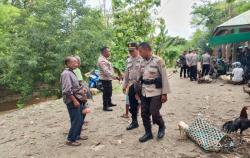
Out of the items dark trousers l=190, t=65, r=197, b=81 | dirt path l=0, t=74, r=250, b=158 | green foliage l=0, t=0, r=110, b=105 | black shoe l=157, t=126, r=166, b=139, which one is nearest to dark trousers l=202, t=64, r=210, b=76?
dark trousers l=190, t=65, r=197, b=81

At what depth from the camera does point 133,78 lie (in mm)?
7840

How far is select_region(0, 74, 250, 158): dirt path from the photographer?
6.73m

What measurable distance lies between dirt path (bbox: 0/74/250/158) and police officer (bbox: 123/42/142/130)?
432mm

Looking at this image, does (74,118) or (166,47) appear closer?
(74,118)

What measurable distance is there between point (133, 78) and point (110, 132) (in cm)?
133

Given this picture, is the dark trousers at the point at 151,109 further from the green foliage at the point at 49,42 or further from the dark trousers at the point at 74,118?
the green foliage at the point at 49,42

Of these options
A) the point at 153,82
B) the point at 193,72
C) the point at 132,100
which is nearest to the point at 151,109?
the point at 153,82

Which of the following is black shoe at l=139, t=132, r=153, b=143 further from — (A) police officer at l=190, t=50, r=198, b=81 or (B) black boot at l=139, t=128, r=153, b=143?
(A) police officer at l=190, t=50, r=198, b=81

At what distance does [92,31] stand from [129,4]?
8.86 meters

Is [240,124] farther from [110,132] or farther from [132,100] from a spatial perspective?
[110,132]

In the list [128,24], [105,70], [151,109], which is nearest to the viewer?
[151,109]

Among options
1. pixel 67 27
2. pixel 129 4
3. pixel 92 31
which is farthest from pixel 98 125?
pixel 129 4

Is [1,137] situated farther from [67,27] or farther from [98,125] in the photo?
[67,27]

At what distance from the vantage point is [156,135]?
7.38 m
